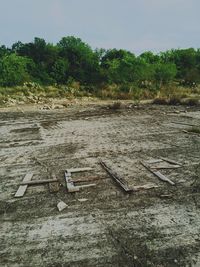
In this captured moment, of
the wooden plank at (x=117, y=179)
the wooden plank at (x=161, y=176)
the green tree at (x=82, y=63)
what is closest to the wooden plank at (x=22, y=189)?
the wooden plank at (x=117, y=179)

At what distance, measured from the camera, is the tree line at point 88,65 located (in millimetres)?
30422

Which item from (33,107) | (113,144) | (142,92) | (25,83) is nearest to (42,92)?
(25,83)

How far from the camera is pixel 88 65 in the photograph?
1551 inches

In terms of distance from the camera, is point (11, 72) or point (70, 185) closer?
point (70, 185)

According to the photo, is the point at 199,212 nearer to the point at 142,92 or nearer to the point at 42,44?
Result: the point at 142,92

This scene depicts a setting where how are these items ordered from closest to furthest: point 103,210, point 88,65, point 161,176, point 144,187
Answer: point 103,210 → point 144,187 → point 161,176 → point 88,65

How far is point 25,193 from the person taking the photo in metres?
5.90

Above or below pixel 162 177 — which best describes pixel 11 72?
above

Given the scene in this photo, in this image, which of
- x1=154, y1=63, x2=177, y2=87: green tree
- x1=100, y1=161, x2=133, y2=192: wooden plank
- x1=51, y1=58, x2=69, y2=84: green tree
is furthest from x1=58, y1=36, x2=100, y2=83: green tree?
x1=100, y1=161, x2=133, y2=192: wooden plank

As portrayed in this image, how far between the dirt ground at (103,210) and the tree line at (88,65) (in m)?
21.8

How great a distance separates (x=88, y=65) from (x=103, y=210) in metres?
36.0

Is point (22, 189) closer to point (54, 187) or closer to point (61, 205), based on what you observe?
point (54, 187)

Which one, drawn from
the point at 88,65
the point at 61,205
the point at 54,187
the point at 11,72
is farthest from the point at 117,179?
the point at 88,65

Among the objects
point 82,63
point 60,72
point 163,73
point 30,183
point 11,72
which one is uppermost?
point 82,63
